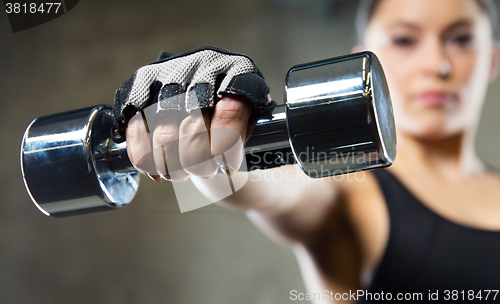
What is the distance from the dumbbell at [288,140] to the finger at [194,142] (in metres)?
0.04

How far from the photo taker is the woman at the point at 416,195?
0.83 m

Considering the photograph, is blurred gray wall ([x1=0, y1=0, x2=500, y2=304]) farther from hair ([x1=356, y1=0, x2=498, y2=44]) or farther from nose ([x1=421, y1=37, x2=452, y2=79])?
nose ([x1=421, y1=37, x2=452, y2=79])

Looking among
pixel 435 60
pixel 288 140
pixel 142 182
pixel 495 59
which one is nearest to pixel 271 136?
pixel 288 140

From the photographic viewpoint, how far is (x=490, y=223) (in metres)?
0.94

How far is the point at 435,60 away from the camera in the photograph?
969mm

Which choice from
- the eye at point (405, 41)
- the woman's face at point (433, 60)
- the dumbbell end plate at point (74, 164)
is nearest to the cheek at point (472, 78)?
the woman's face at point (433, 60)

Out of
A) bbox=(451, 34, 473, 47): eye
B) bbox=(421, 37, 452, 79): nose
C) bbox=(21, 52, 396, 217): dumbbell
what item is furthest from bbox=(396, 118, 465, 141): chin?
bbox=(21, 52, 396, 217): dumbbell

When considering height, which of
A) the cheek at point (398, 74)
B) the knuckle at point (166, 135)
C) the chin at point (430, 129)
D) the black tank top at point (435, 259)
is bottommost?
the black tank top at point (435, 259)

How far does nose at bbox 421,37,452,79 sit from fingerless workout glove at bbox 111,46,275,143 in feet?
2.79

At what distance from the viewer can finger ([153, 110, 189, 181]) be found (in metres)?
0.25

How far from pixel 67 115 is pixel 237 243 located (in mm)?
1076

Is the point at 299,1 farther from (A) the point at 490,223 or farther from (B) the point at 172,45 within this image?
(A) the point at 490,223

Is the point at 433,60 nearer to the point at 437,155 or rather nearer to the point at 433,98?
the point at 433,98

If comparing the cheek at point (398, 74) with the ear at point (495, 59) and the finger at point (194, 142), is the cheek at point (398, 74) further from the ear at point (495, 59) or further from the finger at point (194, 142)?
the finger at point (194, 142)
